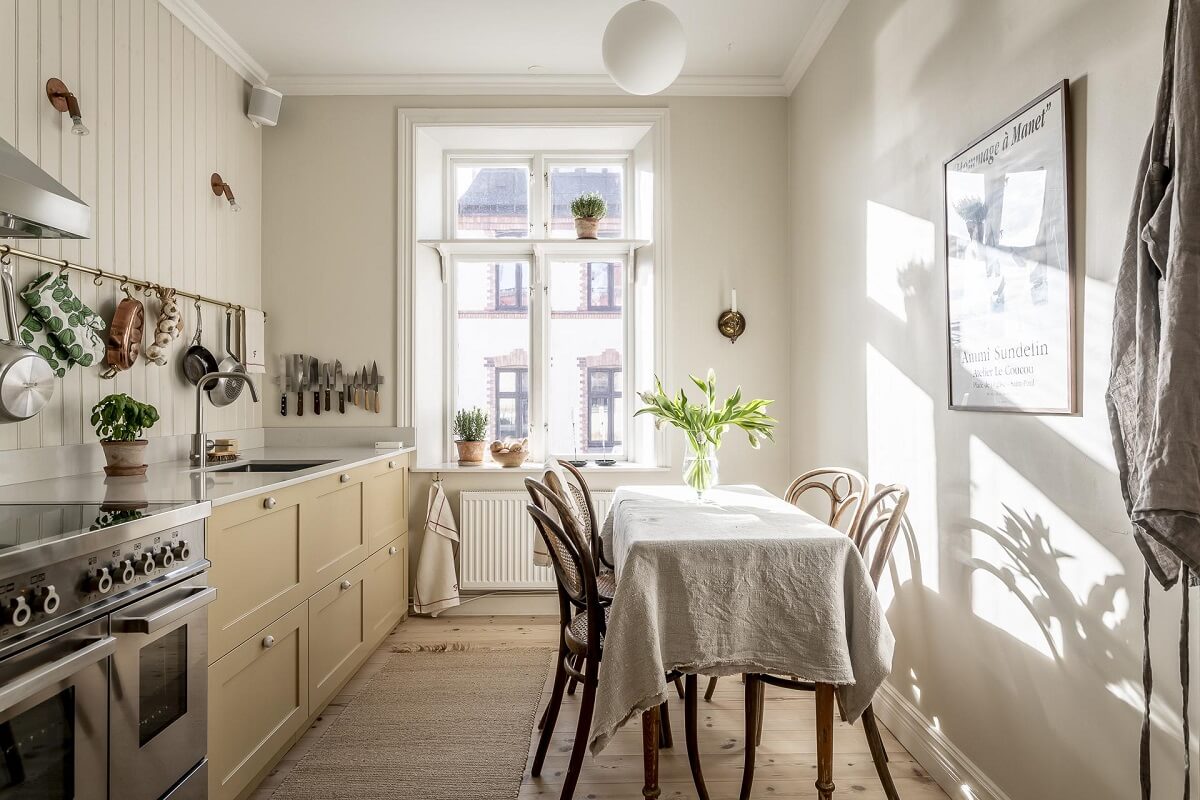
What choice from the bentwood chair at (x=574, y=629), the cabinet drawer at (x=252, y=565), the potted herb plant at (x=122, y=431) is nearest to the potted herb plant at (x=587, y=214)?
the bentwood chair at (x=574, y=629)

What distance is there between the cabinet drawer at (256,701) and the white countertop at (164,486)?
43 centimetres

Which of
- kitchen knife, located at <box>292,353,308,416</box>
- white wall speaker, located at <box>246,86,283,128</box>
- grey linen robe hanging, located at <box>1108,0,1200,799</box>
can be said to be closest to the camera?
grey linen robe hanging, located at <box>1108,0,1200,799</box>

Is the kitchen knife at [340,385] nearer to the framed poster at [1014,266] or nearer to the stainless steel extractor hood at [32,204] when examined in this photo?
the stainless steel extractor hood at [32,204]

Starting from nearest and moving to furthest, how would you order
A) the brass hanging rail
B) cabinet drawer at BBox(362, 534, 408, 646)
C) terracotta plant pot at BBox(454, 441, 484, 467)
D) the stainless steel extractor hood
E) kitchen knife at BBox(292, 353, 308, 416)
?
1. the stainless steel extractor hood
2. the brass hanging rail
3. cabinet drawer at BBox(362, 534, 408, 646)
4. kitchen knife at BBox(292, 353, 308, 416)
5. terracotta plant pot at BBox(454, 441, 484, 467)

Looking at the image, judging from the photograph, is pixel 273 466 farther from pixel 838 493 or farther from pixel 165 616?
pixel 838 493

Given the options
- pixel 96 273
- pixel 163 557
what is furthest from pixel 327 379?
pixel 163 557

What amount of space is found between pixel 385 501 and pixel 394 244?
4.41 ft

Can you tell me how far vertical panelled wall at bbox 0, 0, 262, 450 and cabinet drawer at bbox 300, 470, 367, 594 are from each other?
76cm

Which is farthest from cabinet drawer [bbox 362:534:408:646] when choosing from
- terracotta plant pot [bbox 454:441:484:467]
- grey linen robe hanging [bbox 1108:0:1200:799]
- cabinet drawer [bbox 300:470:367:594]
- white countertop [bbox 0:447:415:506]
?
grey linen robe hanging [bbox 1108:0:1200:799]

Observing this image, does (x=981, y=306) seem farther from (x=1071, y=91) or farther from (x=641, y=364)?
(x=641, y=364)

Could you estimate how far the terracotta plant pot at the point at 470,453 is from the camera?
3709 millimetres

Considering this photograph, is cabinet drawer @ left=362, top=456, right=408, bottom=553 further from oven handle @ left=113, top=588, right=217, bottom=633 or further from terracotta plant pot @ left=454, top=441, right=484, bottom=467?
oven handle @ left=113, top=588, right=217, bottom=633

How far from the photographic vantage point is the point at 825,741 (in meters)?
1.82

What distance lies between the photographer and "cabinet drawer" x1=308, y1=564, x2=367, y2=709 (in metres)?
2.42
